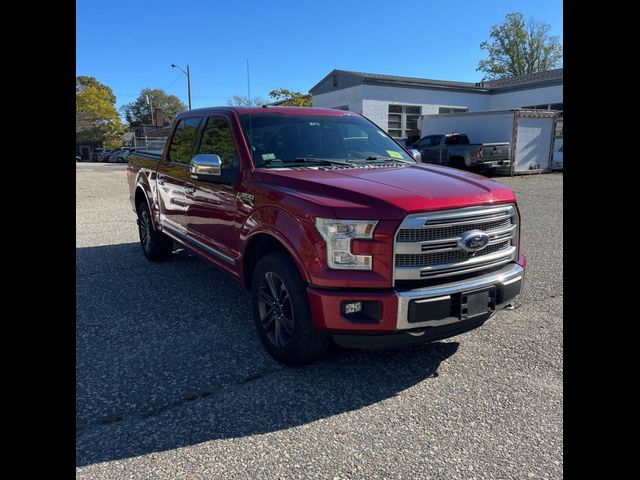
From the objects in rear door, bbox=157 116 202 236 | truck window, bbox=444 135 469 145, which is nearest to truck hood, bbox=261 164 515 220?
rear door, bbox=157 116 202 236

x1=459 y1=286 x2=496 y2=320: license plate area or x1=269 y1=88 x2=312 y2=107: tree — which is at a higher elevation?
x1=269 y1=88 x2=312 y2=107: tree

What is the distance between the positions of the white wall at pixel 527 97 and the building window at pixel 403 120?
19.9ft

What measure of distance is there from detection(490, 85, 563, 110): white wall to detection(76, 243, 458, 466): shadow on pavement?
2821 cm

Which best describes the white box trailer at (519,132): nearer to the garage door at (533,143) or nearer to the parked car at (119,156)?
the garage door at (533,143)

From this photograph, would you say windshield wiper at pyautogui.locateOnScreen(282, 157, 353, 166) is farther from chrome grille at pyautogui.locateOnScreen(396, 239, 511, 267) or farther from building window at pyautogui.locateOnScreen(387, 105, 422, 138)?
building window at pyautogui.locateOnScreen(387, 105, 422, 138)

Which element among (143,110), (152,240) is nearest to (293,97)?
(152,240)

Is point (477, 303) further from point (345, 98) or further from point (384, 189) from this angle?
point (345, 98)

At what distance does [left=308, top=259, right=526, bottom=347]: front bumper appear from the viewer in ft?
9.25

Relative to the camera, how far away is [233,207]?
3.87 metres

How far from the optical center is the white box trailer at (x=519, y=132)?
19109mm

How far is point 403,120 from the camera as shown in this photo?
91.0 feet
